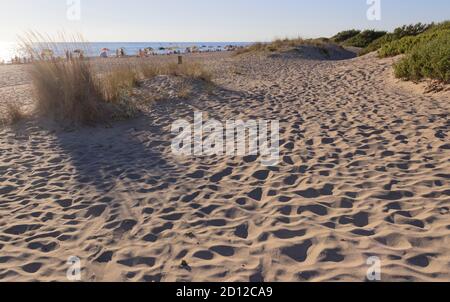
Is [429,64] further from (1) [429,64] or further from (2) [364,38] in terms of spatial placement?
(2) [364,38]

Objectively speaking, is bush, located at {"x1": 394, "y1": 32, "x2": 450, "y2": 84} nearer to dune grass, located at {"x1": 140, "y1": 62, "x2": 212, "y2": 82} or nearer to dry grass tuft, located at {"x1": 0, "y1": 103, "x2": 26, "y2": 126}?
dune grass, located at {"x1": 140, "y1": 62, "x2": 212, "y2": 82}

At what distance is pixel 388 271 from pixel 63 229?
2.76 m

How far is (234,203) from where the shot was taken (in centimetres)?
362

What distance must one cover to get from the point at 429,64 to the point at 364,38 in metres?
24.2

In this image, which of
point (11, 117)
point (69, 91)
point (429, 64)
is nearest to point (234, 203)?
point (69, 91)

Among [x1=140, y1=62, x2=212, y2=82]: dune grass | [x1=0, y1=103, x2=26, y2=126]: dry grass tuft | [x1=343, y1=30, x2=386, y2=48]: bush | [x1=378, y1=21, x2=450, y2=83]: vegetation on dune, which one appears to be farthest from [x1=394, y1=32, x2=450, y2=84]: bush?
[x1=343, y1=30, x2=386, y2=48]: bush

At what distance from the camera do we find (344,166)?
4.29m

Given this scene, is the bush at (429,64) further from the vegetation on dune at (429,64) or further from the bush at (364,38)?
the bush at (364,38)

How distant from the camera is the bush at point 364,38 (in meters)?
29.5

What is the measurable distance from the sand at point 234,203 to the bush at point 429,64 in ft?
4.94

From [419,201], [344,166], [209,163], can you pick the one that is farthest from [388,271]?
[209,163]

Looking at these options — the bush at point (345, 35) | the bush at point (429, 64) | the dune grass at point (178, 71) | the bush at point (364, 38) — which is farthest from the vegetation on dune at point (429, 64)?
the bush at point (345, 35)
